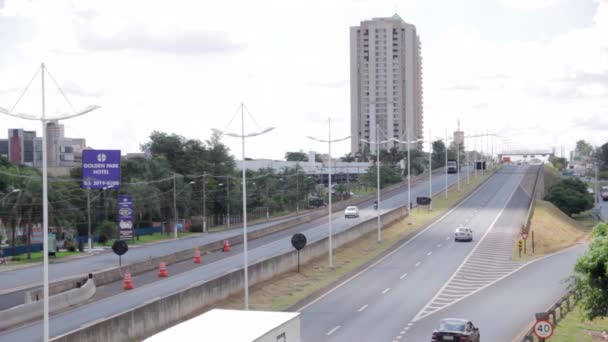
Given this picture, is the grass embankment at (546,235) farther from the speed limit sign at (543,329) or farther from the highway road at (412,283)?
the speed limit sign at (543,329)

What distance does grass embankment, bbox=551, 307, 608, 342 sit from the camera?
27656 mm

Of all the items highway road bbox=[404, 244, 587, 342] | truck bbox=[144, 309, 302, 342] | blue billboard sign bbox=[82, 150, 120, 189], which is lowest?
highway road bbox=[404, 244, 587, 342]

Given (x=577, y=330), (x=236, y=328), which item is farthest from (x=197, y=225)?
(x=236, y=328)

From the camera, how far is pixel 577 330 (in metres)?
29.3

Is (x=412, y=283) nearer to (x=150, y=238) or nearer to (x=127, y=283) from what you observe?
(x=127, y=283)

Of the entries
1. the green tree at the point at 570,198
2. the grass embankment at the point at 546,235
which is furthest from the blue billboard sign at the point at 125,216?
the green tree at the point at 570,198

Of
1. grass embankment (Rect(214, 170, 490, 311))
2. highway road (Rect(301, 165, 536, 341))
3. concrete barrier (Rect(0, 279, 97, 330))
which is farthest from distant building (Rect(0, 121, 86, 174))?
concrete barrier (Rect(0, 279, 97, 330))

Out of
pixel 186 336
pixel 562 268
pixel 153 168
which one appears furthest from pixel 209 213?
pixel 186 336

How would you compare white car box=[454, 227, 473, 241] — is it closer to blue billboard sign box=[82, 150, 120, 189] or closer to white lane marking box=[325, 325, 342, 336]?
blue billboard sign box=[82, 150, 120, 189]

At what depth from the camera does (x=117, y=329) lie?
2669 centimetres

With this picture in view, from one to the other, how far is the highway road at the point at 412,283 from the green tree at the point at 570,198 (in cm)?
5178

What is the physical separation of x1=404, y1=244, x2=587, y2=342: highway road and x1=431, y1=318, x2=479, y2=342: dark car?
7.56ft

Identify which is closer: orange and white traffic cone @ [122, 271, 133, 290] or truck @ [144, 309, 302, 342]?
truck @ [144, 309, 302, 342]

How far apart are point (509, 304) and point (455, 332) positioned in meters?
11.5
